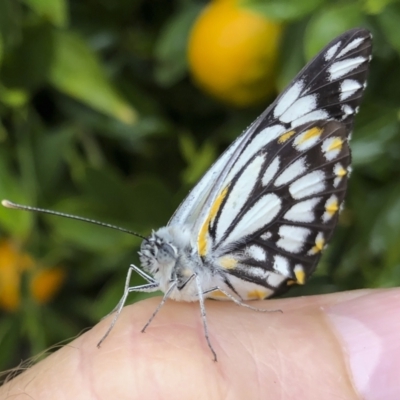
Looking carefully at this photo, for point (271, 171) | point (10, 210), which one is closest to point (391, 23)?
point (271, 171)

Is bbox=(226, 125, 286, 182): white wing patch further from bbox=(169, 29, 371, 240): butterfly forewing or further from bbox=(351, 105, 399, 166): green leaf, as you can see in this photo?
bbox=(351, 105, 399, 166): green leaf

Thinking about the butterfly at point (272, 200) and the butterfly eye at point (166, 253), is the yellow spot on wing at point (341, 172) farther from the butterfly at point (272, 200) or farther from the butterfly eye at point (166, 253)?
the butterfly eye at point (166, 253)

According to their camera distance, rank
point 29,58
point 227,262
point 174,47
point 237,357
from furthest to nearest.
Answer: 1. point 174,47
2. point 29,58
3. point 227,262
4. point 237,357

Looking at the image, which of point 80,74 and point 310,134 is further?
point 80,74

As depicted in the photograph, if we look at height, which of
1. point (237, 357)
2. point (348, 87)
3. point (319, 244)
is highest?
point (348, 87)

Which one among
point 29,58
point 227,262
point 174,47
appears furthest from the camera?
point 174,47

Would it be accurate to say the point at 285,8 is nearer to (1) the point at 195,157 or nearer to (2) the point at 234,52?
(2) the point at 234,52

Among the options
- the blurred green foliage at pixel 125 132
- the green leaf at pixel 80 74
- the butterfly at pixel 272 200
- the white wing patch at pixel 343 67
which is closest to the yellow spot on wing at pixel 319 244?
the butterfly at pixel 272 200
